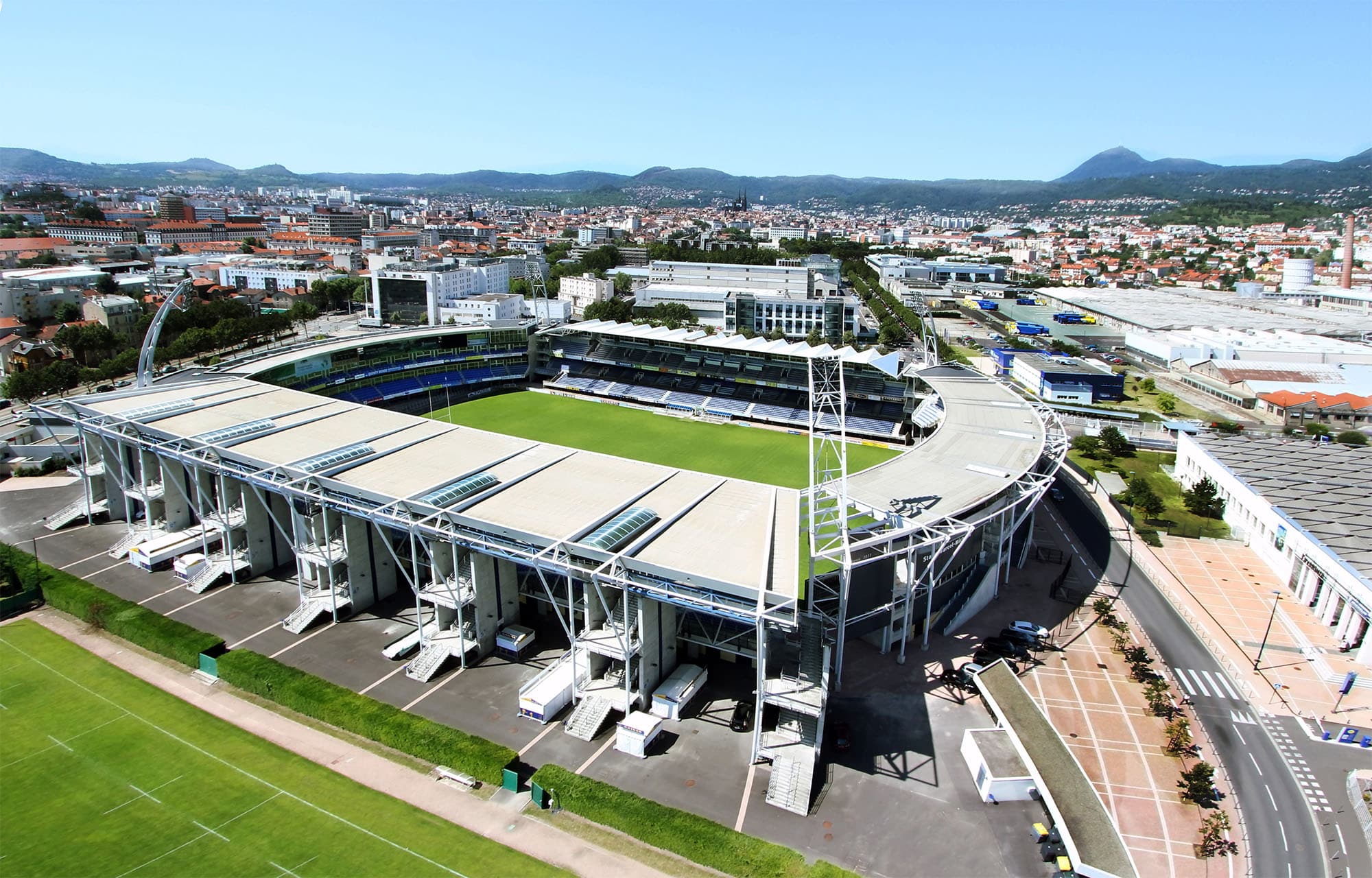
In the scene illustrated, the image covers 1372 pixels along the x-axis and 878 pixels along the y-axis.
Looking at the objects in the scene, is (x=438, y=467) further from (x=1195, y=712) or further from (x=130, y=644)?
(x=1195, y=712)

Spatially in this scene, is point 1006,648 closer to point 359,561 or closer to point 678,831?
point 678,831

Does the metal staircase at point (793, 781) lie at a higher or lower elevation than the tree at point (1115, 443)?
lower

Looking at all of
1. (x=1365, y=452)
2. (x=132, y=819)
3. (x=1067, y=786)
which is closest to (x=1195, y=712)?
(x=1067, y=786)

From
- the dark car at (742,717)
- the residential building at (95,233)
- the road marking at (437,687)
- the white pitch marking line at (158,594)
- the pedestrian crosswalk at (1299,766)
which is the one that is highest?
the residential building at (95,233)

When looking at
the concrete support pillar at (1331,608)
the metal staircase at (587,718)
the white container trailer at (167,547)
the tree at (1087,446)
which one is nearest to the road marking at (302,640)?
the white container trailer at (167,547)

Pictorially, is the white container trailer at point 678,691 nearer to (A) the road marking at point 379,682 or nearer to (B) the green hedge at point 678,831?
(B) the green hedge at point 678,831

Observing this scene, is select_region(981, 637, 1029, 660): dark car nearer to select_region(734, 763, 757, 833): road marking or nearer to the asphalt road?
the asphalt road

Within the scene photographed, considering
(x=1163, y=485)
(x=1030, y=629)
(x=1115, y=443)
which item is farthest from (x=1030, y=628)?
(x=1115, y=443)
